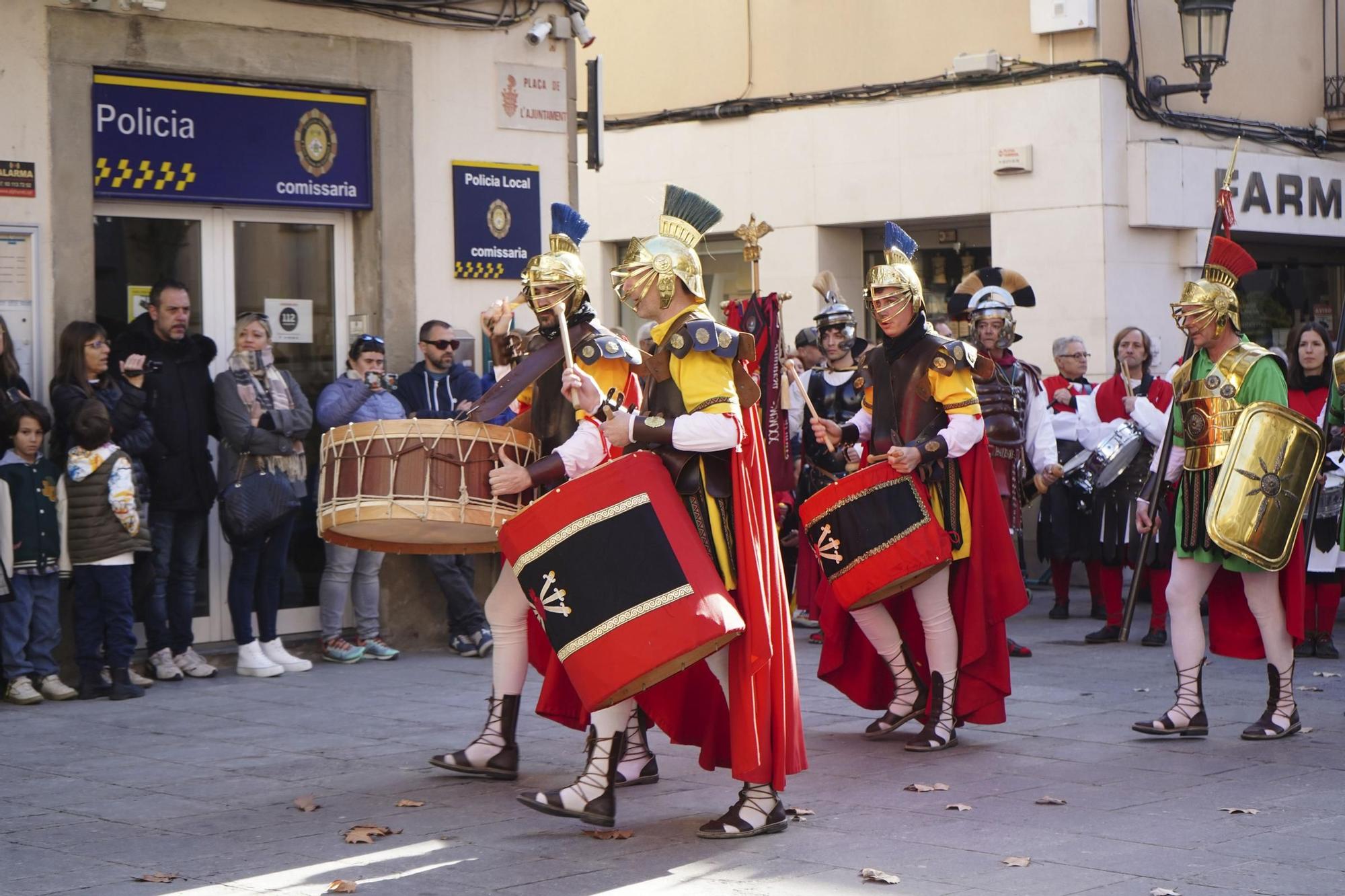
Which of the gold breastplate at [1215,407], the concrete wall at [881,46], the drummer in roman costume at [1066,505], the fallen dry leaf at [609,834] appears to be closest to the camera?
the fallen dry leaf at [609,834]

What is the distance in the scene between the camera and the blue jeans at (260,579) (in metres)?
10.0

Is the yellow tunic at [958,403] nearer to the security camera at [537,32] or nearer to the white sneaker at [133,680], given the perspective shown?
the white sneaker at [133,680]

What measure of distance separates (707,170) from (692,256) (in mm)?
11675

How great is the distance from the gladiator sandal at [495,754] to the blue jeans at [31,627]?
307 cm

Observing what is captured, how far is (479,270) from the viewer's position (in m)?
11.3

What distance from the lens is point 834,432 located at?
785cm

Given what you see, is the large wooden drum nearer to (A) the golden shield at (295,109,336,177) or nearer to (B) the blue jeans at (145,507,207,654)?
(B) the blue jeans at (145,507,207,654)

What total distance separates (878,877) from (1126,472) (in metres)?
6.75

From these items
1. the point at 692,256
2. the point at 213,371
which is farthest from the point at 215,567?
the point at 692,256

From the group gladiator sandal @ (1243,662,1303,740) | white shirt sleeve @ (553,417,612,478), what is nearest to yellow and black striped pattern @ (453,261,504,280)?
white shirt sleeve @ (553,417,612,478)

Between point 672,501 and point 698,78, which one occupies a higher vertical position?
point 698,78

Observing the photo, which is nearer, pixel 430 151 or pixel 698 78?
pixel 430 151

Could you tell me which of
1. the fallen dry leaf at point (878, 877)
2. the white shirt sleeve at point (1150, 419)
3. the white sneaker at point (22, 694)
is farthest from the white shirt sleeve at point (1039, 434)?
the fallen dry leaf at point (878, 877)

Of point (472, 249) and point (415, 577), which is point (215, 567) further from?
point (472, 249)
